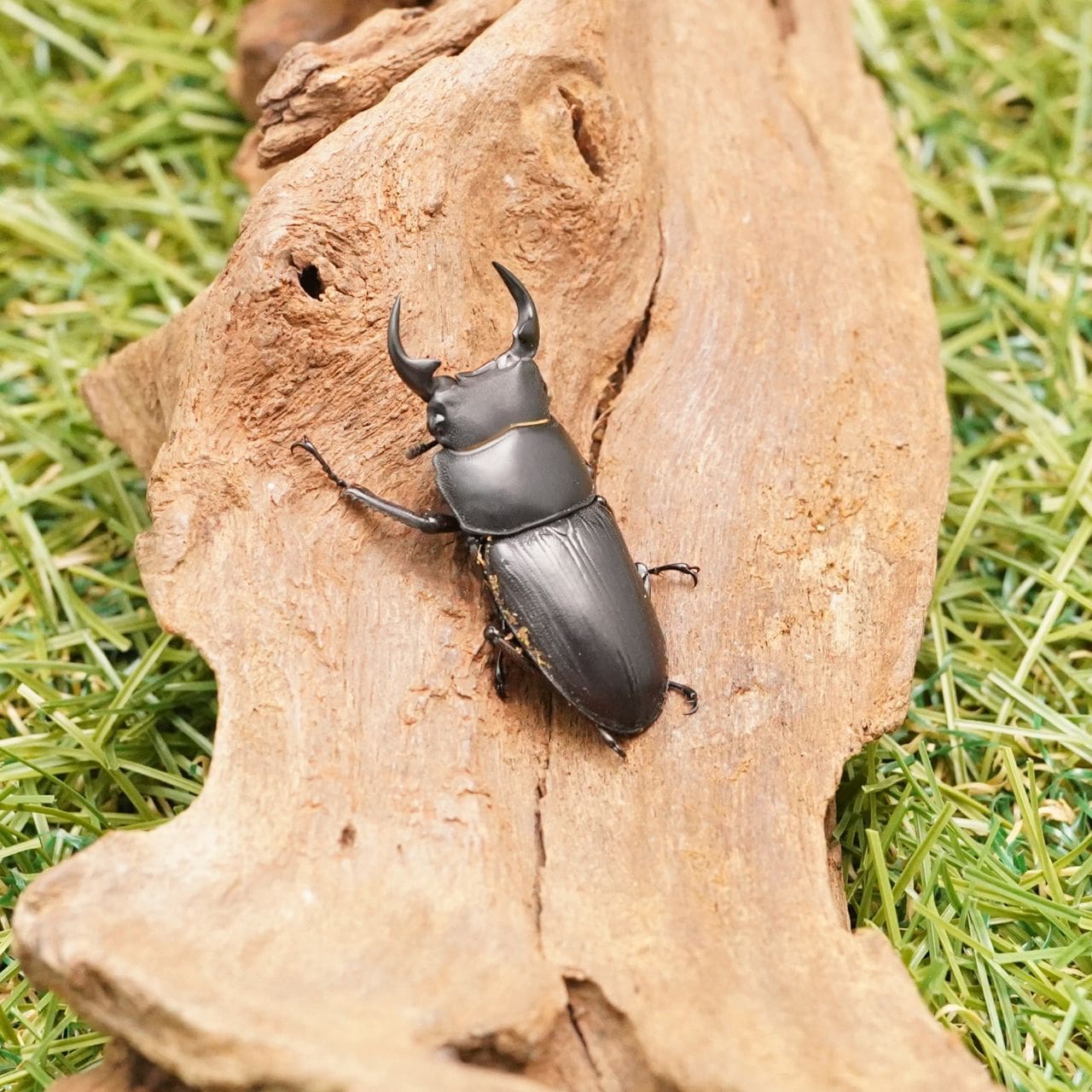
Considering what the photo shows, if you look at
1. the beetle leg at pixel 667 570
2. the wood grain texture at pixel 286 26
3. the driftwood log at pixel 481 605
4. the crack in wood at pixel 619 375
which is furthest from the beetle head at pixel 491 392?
the wood grain texture at pixel 286 26

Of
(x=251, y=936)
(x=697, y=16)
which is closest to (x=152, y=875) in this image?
(x=251, y=936)

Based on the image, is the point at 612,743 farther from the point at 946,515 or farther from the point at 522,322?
the point at 946,515

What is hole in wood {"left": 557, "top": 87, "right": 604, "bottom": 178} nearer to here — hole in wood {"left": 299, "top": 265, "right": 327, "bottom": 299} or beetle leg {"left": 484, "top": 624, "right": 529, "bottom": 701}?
hole in wood {"left": 299, "top": 265, "right": 327, "bottom": 299}

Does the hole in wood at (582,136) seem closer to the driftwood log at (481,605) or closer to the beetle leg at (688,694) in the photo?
the driftwood log at (481,605)

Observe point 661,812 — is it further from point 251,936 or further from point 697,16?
point 697,16

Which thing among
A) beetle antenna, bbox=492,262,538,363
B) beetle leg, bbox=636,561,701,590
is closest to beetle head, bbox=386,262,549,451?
beetle antenna, bbox=492,262,538,363

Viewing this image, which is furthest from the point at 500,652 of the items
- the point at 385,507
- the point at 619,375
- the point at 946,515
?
the point at 946,515
